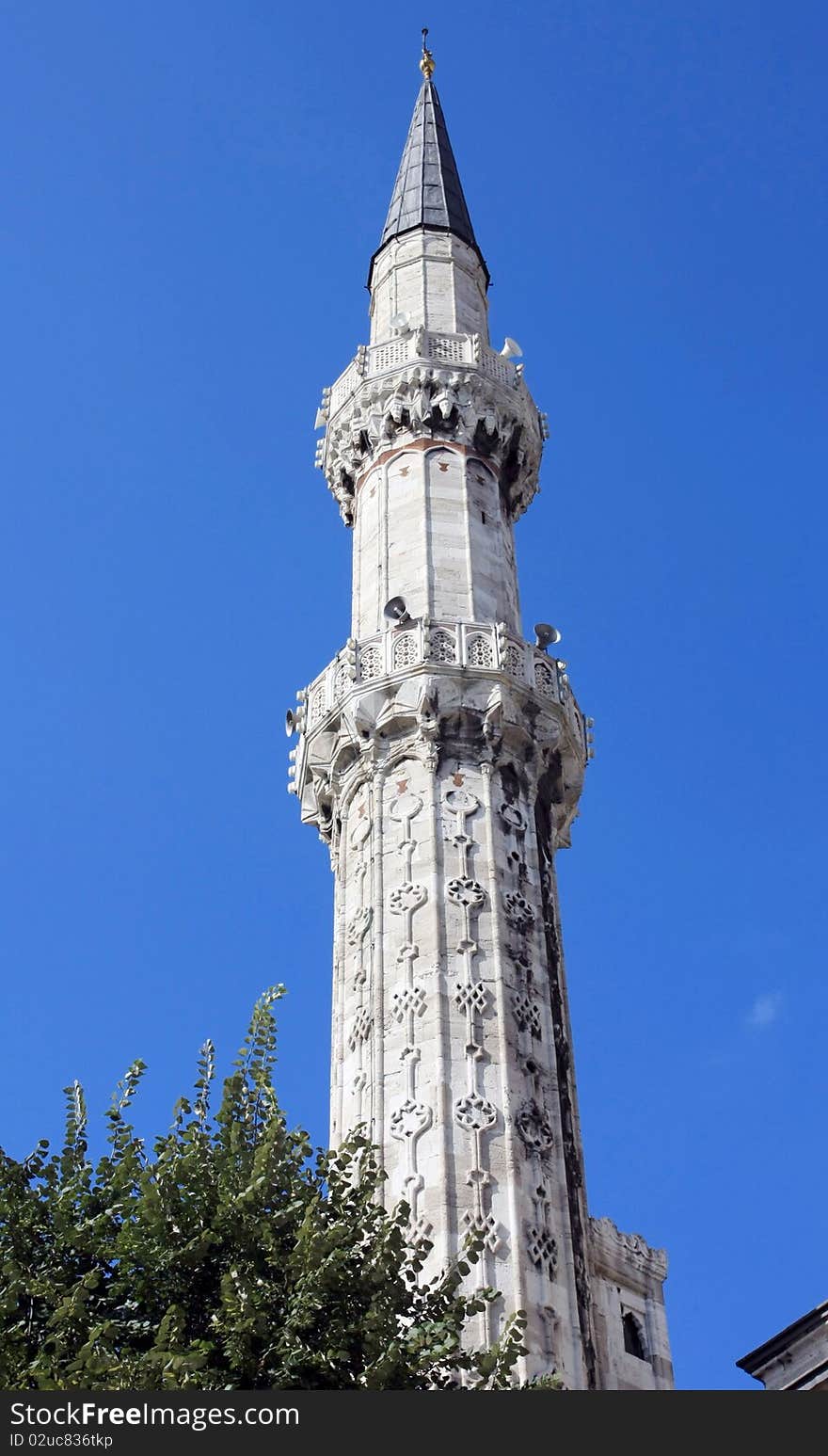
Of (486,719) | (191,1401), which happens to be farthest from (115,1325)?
(486,719)

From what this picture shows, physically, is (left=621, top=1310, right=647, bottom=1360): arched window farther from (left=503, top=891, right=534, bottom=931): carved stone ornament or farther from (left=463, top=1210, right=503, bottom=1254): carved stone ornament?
(left=503, top=891, right=534, bottom=931): carved stone ornament

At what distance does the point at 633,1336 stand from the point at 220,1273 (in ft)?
37.9

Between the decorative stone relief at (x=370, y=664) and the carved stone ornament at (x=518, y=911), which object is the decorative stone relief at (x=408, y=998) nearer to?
the carved stone ornament at (x=518, y=911)

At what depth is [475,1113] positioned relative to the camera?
2659 cm

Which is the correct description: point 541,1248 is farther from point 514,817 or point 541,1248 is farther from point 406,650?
point 406,650

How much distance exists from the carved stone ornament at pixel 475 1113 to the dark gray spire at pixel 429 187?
2000cm

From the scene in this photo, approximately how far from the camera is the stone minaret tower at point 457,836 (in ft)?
86.3

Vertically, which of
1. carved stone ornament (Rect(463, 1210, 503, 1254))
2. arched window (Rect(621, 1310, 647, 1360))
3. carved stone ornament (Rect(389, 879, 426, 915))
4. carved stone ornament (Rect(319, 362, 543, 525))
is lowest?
carved stone ornament (Rect(463, 1210, 503, 1254))

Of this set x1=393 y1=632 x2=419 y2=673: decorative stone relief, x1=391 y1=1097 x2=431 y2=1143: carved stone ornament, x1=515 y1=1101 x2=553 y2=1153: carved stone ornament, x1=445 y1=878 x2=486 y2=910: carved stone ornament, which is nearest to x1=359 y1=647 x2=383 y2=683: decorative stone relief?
x1=393 y1=632 x2=419 y2=673: decorative stone relief

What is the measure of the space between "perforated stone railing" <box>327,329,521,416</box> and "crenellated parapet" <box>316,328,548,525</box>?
17 millimetres

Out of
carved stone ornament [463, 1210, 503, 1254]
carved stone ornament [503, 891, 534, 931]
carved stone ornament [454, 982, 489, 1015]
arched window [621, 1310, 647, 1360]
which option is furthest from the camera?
carved stone ornament [503, 891, 534, 931]

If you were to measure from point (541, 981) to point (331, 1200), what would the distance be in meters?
9.27

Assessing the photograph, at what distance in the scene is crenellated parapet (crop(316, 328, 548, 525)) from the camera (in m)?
35.6

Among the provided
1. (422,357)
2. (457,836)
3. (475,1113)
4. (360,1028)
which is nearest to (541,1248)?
(475,1113)
